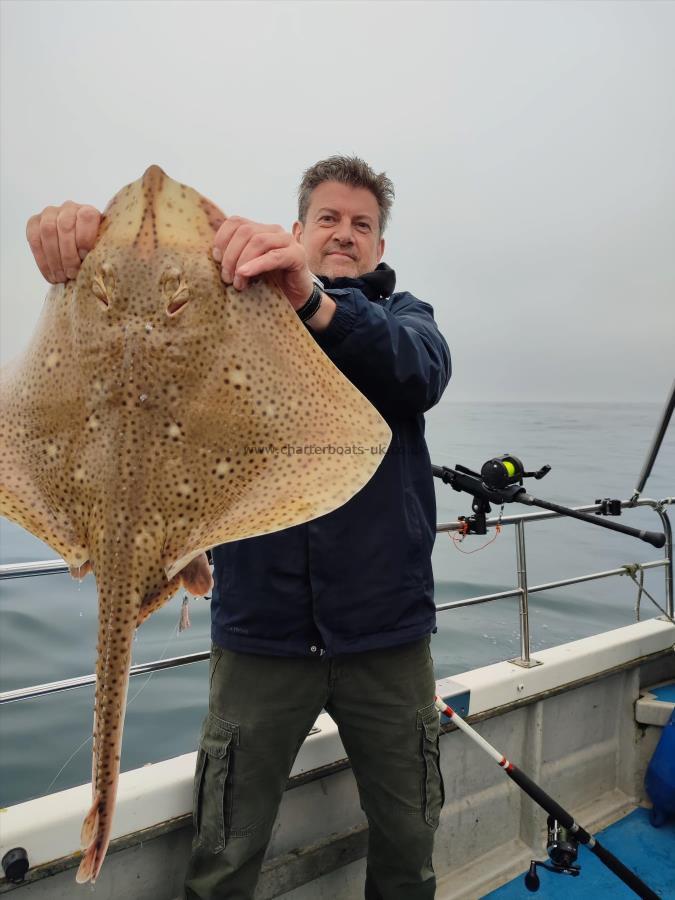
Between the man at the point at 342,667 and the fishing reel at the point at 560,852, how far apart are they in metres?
0.89

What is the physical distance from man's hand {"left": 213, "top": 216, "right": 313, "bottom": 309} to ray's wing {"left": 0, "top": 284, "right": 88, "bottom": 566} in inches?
15.6

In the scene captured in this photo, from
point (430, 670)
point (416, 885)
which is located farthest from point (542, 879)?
point (430, 670)

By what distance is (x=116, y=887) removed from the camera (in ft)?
7.41

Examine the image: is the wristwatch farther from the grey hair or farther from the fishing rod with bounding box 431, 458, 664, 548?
the fishing rod with bounding box 431, 458, 664, 548

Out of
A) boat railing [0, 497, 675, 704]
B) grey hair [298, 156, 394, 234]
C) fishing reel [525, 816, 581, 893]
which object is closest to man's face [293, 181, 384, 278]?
grey hair [298, 156, 394, 234]

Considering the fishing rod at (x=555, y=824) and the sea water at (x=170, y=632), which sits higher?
the fishing rod at (x=555, y=824)

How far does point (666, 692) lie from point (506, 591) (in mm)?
1358

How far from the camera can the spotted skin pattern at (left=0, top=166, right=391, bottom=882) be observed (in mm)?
1354

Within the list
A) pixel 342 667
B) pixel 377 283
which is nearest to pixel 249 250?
pixel 377 283

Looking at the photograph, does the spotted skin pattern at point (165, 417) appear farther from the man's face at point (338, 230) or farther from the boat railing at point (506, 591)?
the man's face at point (338, 230)

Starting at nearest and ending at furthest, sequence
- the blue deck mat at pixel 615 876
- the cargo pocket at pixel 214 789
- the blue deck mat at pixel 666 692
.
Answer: the cargo pocket at pixel 214 789 → the blue deck mat at pixel 615 876 → the blue deck mat at pixel 666 692

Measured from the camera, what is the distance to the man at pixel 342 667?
2.04 m

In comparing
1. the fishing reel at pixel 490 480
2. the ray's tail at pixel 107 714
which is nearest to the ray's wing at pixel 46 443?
the ray's tail at pixel 107 714

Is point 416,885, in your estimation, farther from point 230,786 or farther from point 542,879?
point 542,879
